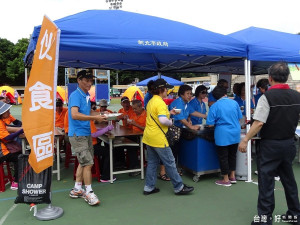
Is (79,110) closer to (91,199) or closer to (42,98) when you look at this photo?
(42,98)

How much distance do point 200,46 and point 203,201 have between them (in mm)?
2273

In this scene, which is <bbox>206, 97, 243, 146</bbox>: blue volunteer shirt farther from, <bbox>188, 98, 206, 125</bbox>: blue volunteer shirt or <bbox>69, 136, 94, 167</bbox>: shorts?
<bbox>69, 136, 94, 167</bbox>: shorts

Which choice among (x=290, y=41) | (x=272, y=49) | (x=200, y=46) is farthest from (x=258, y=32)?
(x=200, y=46)

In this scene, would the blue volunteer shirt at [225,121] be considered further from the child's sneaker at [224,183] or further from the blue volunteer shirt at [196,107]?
the blue volunteer shirt at [196,107]

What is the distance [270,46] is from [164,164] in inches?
110

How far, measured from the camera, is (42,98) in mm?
2836

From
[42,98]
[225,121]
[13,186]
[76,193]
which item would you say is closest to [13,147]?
[13,186]

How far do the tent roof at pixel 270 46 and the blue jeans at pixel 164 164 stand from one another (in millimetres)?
2184

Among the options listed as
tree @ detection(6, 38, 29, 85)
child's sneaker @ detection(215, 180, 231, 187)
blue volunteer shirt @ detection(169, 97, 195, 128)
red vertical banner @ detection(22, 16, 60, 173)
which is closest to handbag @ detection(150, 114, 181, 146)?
blue volunteer shirt @ detection(169, 97, 195, 128)

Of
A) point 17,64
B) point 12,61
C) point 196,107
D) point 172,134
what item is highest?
point 12,61

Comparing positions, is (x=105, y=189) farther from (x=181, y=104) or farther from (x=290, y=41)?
(x=290, y=41)

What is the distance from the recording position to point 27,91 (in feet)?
9.21

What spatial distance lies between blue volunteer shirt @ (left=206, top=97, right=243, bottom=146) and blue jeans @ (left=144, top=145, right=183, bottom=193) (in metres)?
0.88

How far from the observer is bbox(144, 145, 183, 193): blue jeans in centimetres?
370
